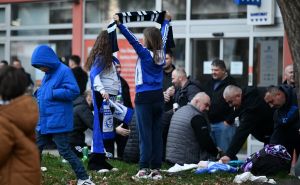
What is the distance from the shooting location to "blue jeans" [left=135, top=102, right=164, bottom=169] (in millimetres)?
8609

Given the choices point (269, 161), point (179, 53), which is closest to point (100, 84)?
point (269, 161)

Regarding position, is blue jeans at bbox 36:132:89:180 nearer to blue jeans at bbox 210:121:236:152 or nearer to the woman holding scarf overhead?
the woman holding scarf overhead

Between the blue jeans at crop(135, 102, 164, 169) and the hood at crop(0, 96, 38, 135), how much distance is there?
3.73 meters

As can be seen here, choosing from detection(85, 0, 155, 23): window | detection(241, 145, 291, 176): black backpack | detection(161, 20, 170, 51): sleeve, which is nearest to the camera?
detection(161, 20, 170, 51): sleeve

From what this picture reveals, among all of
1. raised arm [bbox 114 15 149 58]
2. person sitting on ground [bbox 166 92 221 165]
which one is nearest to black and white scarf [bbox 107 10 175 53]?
raised arm [bbox 114 15 149 58]

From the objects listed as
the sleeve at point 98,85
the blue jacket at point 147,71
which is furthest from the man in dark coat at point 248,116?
the sleeve at point 98,85

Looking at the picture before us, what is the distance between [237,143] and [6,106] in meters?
5.61

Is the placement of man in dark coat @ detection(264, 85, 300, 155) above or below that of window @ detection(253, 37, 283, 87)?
below

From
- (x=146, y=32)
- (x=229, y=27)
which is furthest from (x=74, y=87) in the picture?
(x=229, y=27)

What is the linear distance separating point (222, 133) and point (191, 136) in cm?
213

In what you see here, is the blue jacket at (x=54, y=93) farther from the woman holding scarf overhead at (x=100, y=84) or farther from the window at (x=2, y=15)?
the window at (x=2, y=15)

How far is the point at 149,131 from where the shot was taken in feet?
28.5

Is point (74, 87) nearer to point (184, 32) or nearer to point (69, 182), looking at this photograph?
point (69, 182)

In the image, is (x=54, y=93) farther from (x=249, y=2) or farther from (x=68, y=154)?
(x=249, y=2)
